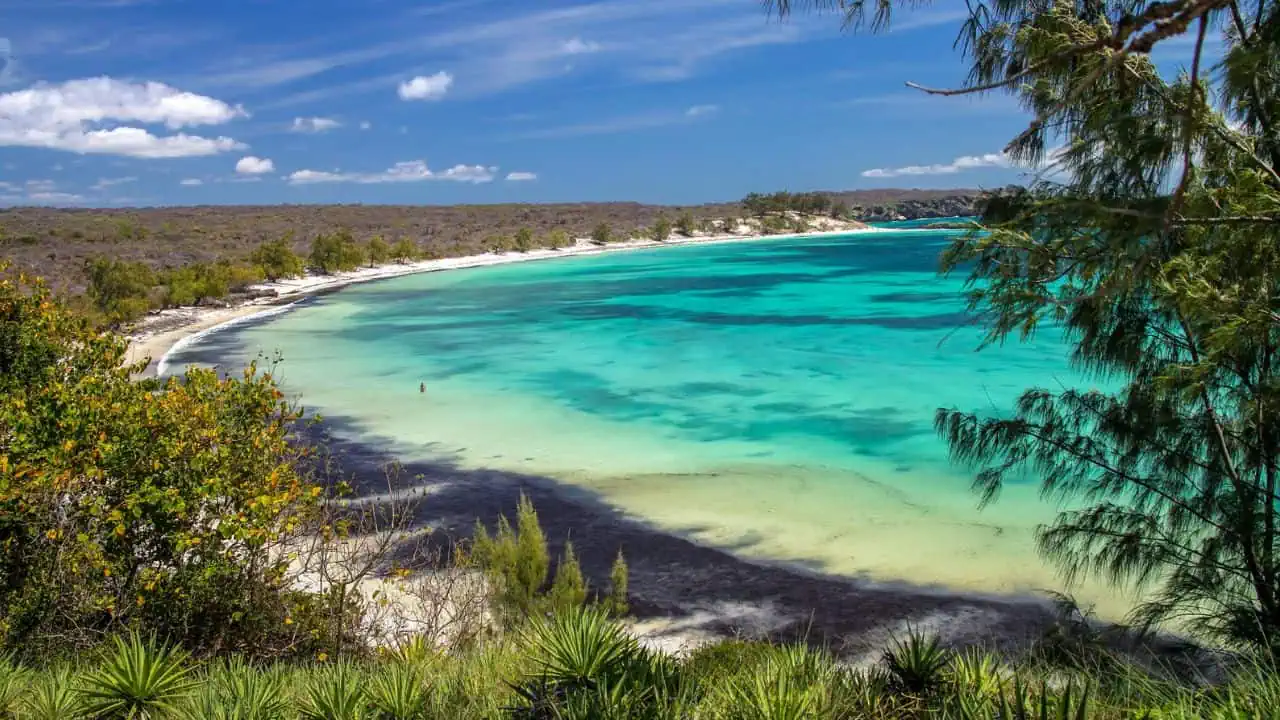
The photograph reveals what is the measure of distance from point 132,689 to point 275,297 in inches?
1262

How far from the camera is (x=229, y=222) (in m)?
75.1

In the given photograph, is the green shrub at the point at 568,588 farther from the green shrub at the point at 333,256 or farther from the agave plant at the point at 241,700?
the green shrub at the point at 333,256

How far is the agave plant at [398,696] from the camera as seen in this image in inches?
143

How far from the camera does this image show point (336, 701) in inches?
141

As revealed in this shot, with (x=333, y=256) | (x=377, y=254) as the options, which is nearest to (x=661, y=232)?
(x=377, y=254)

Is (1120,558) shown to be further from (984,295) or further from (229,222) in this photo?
(229,222)

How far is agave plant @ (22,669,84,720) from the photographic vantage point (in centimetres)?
372

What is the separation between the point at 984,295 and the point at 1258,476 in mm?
2067

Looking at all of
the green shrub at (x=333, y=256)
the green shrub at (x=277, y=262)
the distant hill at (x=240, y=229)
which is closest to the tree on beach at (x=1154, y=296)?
the distant hill at (x=240, y=229)

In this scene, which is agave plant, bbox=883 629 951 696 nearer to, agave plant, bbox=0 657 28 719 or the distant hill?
agave plant, bbox=0 657 28 719

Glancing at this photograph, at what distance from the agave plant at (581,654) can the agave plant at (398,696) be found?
537mm

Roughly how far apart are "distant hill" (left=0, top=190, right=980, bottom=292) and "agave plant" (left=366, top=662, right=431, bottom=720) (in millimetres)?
11443

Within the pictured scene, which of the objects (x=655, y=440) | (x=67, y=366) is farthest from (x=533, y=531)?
(x=655, y=440)

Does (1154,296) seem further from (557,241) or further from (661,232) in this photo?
(661,232)
